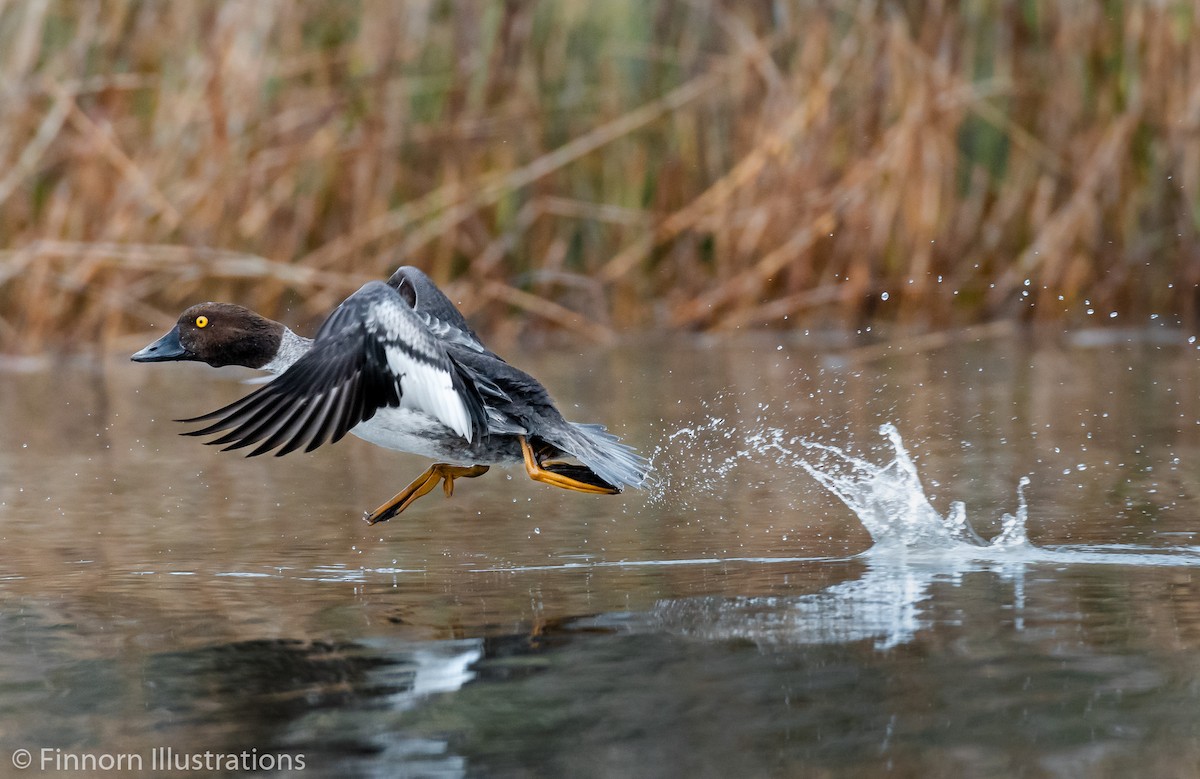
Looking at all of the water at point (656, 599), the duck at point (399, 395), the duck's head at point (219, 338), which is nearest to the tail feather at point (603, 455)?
the duck at point (399, 395)

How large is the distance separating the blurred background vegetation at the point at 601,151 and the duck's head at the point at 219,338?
4302 millimetres

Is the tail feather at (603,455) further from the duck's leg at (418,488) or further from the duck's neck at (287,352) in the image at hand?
the duck's neck at (287,352)

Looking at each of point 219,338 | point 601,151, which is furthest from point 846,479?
point 601,151

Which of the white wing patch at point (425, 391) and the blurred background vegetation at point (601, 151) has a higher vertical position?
the blurred background vegetation at point (601, 151)

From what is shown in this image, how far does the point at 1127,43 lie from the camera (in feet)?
31.5

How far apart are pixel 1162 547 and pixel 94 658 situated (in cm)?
276

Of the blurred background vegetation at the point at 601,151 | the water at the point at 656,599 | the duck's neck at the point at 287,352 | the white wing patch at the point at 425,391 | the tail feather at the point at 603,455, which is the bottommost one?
the water at the point at 656,599

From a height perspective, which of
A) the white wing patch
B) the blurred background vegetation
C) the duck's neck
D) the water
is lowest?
the water

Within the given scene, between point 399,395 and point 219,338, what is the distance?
82cm

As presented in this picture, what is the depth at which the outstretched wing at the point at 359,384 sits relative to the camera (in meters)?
4.25

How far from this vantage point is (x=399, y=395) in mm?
4492

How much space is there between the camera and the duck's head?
5027 millimetres

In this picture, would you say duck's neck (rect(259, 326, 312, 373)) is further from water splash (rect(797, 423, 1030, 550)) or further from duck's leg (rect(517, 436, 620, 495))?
water splash (rect(797, 423, 1030, 550))

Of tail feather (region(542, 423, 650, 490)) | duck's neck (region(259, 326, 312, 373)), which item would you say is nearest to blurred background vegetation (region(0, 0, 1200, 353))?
duck's neck (region(259, 326, 312, 373))
